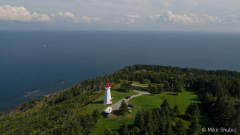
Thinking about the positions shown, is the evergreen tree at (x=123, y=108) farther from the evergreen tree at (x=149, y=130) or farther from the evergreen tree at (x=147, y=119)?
the evergreen tree at (x=149, y=130)

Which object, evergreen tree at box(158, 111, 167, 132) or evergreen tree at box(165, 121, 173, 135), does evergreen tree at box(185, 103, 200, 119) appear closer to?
evergreen tree at box(158, 111, 167, 132)

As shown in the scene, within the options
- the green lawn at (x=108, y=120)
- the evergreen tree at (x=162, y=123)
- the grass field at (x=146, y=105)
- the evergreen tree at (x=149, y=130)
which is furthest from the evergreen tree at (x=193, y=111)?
the green lawn at (x=108, y=120)

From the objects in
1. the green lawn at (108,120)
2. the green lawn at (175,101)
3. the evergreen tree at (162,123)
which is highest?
the evergreen tree at (162,123)

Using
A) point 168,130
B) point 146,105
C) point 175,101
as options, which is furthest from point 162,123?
point 175,101

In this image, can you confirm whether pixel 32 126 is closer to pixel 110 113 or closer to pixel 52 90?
pixel 110 113

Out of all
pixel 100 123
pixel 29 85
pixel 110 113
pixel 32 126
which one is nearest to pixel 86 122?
pixel 100 123

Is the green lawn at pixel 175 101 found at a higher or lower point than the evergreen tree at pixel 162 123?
lower

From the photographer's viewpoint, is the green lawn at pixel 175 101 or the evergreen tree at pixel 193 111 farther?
the green lawn at pixel 175 101

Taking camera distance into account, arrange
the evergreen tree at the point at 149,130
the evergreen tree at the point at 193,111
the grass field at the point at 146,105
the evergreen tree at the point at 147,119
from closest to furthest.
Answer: the evergreen tree at the point at 149,130 < the evergreen tree at the point at 147,119 < the evergreen tree at the point at 193,111 < the grass field at the point at 146,105

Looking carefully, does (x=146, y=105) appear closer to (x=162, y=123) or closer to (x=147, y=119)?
(x=147, y=119)
